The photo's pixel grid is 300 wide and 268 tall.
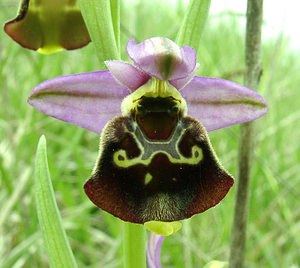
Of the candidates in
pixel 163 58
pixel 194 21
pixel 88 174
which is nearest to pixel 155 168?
pixel 163 58

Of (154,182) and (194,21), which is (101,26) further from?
(154,182)

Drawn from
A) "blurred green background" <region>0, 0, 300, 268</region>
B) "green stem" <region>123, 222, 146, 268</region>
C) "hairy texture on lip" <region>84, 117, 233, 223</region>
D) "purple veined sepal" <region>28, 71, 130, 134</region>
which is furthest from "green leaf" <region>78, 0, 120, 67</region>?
"blurred green background" <region>0, 0, 300, 268</region>

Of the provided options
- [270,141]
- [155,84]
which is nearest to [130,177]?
[155,84]

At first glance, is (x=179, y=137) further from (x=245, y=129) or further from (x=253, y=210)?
(x=253, y=210)

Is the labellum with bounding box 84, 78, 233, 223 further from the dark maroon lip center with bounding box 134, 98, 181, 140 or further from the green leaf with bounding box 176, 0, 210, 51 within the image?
the green leaf with bounding box 176, 0, 210, 51

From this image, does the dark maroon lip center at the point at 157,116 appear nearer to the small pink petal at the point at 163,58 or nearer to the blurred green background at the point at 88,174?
the small pink petal at the point at 163,58
